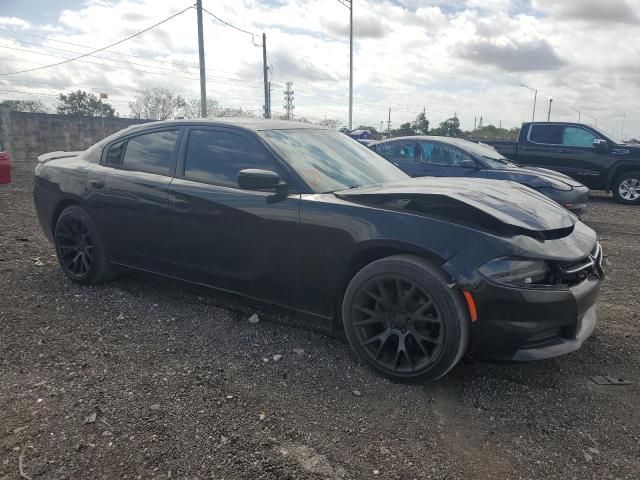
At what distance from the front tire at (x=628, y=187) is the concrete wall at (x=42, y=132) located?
19.6 m

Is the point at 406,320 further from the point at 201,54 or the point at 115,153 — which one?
the point at 201,54

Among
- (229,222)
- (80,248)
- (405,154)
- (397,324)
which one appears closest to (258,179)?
(229,222)

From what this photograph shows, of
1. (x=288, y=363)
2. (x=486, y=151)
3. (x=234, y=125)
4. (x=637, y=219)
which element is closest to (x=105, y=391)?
(x=288, y=363)

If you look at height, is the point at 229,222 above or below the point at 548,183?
above

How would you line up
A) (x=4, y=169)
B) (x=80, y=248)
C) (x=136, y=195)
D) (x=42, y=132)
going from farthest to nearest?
(x=42, y=132)
(x=4, y=169)
(x=80, y=248)
(x=136, y=195)

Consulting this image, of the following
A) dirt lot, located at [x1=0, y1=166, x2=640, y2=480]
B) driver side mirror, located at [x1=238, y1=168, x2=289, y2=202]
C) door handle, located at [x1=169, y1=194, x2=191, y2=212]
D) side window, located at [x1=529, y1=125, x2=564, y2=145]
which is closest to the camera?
dirt lot, located at [x1=0, y1=166, x2=640, y2=480]

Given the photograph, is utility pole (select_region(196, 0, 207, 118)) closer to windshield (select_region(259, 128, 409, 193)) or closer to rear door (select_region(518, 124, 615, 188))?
rear door (select_region(518, 124, 615, 188))

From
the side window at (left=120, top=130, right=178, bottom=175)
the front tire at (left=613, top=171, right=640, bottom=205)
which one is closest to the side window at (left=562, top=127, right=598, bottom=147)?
the front tire at (left=613, top=171, right=640, bottom=205)

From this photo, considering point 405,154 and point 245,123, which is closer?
point 245,123

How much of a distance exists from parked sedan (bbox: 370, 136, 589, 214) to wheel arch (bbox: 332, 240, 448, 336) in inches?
218

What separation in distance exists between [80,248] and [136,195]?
97cm

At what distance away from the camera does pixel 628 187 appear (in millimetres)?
11312

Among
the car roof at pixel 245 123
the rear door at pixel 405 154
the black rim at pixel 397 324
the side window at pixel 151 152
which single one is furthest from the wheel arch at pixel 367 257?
the rear door at pixel 405 154

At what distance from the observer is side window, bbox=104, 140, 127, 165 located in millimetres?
4438
